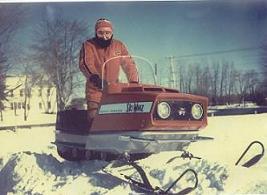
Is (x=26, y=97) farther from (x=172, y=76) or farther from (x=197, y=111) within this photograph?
(x=197, y=111)

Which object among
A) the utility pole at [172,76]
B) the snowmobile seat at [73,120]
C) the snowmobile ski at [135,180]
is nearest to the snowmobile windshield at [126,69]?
the utility pole at [172,76]

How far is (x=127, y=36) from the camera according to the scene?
3654 mm

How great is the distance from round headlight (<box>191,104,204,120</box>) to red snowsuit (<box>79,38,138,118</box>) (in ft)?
1.24

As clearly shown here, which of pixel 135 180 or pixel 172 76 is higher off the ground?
pixel 172 76

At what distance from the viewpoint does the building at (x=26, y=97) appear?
11.8 ft

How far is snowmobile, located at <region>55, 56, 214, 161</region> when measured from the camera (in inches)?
140

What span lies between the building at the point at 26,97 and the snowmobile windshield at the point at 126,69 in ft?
1.14

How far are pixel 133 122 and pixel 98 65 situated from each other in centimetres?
39

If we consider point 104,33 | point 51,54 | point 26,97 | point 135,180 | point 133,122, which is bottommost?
point 135,180

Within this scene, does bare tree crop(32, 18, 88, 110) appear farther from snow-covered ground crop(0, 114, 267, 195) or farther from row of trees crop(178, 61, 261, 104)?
row of trees crop(178, 61, 261, 104)

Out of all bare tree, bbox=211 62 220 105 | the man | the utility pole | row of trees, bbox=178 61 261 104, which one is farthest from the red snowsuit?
bare tree, bbox=211 62 220 105

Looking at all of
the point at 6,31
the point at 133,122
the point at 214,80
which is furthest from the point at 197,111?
the point at 6,31

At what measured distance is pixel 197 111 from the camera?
12.1 ft

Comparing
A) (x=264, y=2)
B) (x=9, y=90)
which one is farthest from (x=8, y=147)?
(x=264, y=2)
